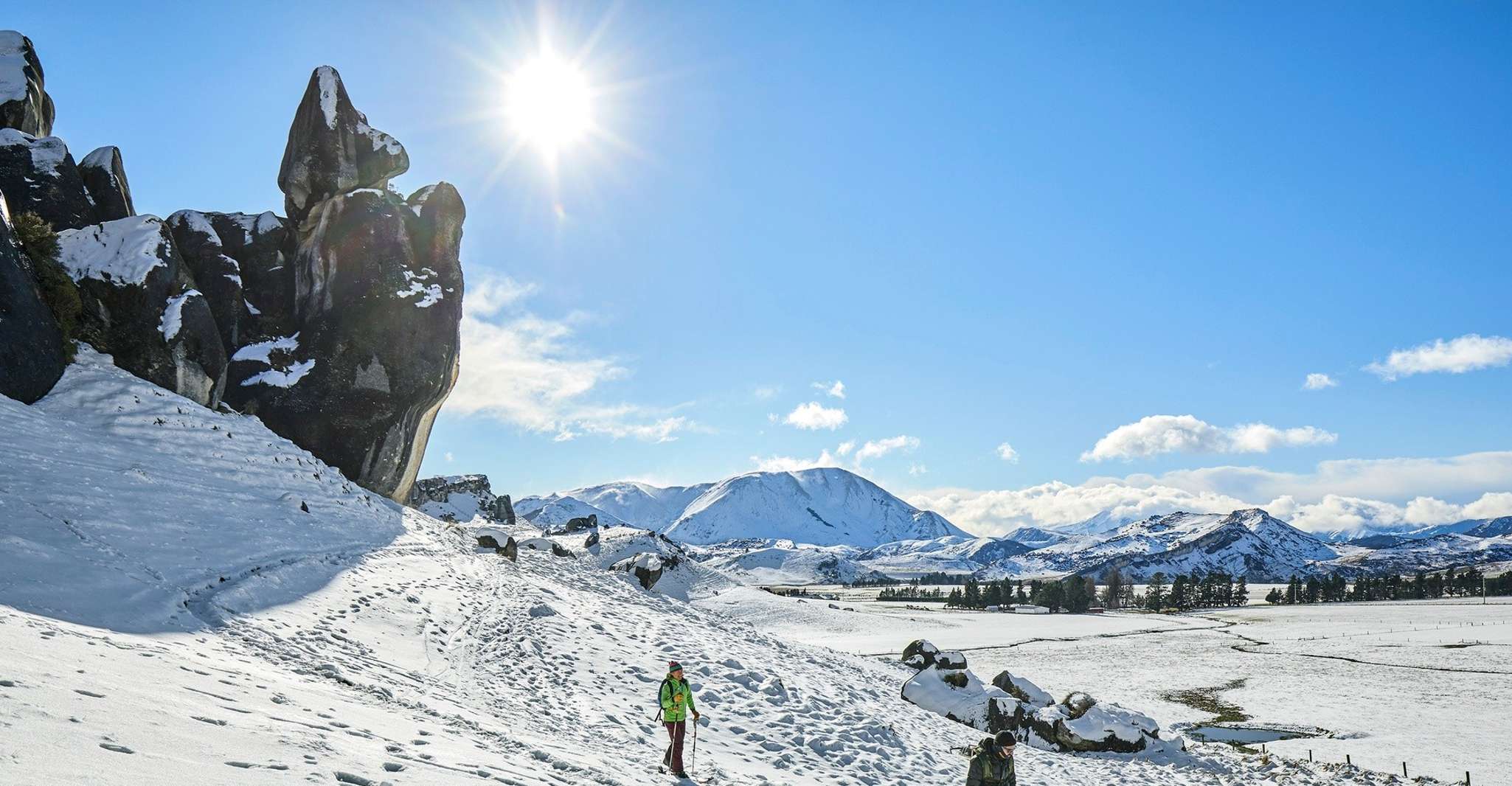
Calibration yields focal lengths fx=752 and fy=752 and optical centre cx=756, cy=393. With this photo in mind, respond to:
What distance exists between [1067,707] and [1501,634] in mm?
77702

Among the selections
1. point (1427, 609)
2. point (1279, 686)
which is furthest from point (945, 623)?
point (1427, 609)

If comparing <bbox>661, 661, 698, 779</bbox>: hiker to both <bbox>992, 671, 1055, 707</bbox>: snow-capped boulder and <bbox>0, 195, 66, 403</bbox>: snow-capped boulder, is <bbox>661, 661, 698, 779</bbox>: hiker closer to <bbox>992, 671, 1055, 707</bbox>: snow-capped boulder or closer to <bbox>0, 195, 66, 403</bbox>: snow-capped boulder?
<bbox>992, 671, 1055, 707</bbox>: snow-capped boulder

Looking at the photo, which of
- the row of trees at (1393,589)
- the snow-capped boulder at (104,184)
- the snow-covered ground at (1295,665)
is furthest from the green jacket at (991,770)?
the row of trees at (1393,589)

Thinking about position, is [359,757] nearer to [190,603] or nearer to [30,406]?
[190,603]

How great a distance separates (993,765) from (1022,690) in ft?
76.5

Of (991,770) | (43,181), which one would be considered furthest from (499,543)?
(991,770)

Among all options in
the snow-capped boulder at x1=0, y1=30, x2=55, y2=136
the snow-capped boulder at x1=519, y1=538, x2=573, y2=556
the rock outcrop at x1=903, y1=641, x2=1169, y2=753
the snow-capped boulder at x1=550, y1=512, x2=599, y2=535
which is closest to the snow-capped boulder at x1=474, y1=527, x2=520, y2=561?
the snow-capped boulder at x1=519, y1=538, x2=573, y2=556

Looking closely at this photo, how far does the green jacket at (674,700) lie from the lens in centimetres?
1455

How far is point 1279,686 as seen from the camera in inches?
1818

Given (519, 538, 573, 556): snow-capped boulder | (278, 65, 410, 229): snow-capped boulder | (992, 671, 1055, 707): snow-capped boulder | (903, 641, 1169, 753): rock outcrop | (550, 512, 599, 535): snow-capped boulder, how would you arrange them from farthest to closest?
(550, 512, 599, 535): snow-capped boulder → (278, 65, 410, 229): snow-capped boulder → (519, 538, 573, 556): snow-capped boulder → (992, 671, 1055, 707): snow-capped boulder → (903, 641, 1169, 753): rock outcrop

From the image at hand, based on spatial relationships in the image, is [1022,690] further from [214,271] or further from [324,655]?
[214,271]

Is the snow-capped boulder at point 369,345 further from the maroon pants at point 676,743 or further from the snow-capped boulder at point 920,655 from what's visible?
the maroon pants at point 676,743

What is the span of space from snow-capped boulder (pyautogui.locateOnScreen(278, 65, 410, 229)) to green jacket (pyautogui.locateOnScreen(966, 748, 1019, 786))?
52377 millimetres

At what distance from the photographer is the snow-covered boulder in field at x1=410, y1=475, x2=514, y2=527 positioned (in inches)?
2835
